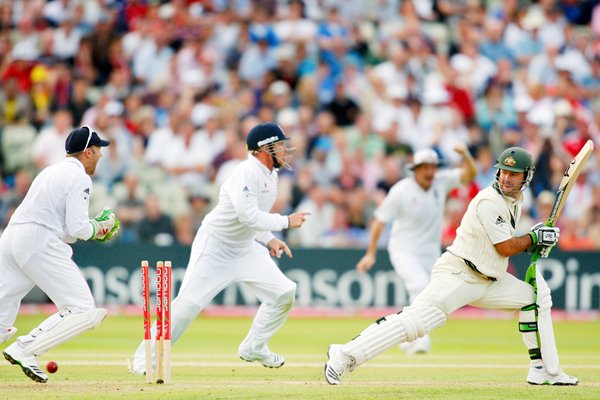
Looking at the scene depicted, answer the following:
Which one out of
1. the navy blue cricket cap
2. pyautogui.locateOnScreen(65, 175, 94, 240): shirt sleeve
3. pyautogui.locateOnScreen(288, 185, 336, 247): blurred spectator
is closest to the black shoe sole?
pyautogui.locateOnScreen(65, 175, 94, 240): shirt sleeve

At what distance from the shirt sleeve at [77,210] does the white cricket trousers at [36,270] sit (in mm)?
211

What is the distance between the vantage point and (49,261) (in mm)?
8883

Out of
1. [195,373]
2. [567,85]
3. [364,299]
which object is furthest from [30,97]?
[195,373]

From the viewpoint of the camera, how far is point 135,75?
64.1 ft

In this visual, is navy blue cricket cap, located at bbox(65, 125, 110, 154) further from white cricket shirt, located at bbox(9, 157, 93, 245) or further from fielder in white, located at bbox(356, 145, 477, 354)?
fielder in white, located at bbox(356, 145, 477, 354)

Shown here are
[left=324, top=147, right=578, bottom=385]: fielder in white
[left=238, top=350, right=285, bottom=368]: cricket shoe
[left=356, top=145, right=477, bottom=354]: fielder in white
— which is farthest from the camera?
[left=356, top=145, right=477, bottom=354]: fielder in white

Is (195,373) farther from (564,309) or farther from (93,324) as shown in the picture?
(564,309)

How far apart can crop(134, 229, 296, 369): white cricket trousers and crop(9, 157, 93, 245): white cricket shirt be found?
48.9 inches

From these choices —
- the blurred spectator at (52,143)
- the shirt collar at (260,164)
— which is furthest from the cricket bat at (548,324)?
the blurred spectator at (52,143)

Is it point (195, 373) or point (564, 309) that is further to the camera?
point (564, 309)

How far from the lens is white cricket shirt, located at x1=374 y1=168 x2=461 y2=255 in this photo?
12.8m

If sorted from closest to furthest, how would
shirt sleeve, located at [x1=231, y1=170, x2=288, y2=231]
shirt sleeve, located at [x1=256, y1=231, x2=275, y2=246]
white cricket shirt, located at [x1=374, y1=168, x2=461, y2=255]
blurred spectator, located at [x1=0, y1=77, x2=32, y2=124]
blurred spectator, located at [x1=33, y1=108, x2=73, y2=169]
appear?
shirt sleeve, located at [x1=231, y1=170, x2=288, y2=231], shirt sleeve, located at [x1=256, y1=231, x2=275, y2=246], white cricket shirt, located at [x1=374, y1=168, x2=461, y2=255], blurred spectator, located at [x1=33, y1=108, x2=73, y2=169], blurred spectator, located at [x1=0, y1=77, x2=32, y2=124]

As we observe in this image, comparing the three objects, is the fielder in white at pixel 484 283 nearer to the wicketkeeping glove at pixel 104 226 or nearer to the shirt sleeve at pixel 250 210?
the shirt sleeve at pixel 250 210

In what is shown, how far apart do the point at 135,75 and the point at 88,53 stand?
3.03ft
